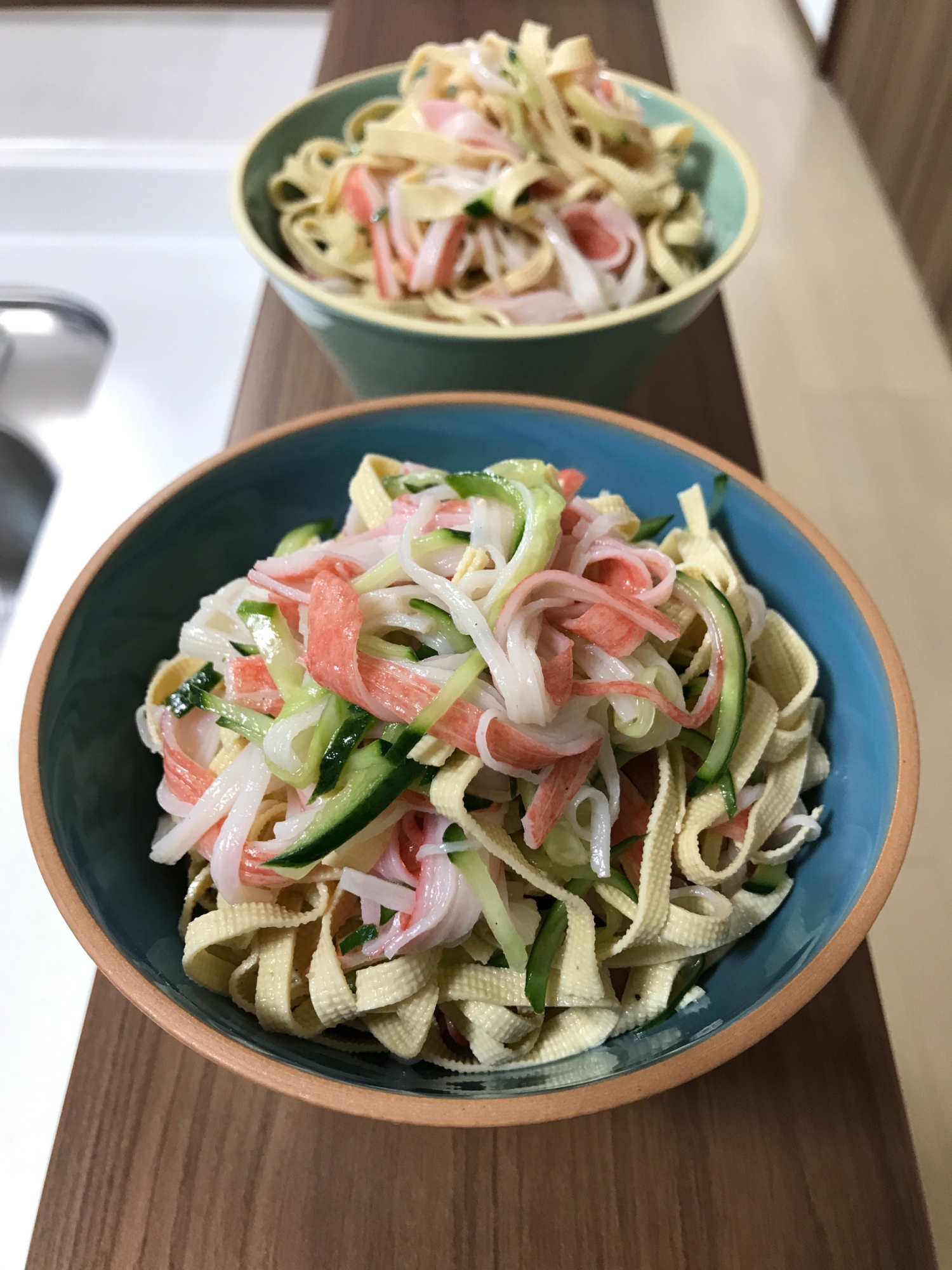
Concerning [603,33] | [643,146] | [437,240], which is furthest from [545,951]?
[603,33]

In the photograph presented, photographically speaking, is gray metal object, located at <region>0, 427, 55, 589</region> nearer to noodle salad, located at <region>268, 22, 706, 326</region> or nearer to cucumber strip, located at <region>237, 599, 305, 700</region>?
noodle salad, located at <region>268, 22, 706, 326</region>

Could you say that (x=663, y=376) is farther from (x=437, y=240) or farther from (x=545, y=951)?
(x=545, y=951)

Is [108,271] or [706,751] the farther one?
[108,271]

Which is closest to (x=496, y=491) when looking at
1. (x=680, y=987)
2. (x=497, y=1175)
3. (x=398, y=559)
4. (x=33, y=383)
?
(x=398, y=559)

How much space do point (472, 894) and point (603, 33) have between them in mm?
1832

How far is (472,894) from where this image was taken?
0.64 meters

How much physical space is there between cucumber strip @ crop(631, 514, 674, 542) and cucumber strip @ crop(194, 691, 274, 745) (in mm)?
374

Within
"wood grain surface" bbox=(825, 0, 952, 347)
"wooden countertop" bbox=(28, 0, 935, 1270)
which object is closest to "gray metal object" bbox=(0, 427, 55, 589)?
"wooden countertop" bbox=(28, 0, 935, 1270)

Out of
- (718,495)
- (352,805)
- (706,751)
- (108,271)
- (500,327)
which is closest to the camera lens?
(352,805)

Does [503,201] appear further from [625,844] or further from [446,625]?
[625,844]

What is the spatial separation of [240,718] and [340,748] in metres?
0.11

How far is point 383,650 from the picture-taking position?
66 cm

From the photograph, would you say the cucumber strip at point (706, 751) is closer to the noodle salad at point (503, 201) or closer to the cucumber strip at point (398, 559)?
the cucumber strip at point (398, 559)

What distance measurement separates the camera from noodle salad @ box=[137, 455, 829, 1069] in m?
0.64
